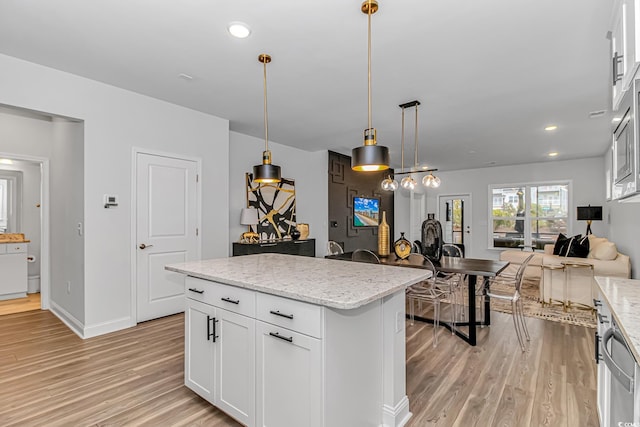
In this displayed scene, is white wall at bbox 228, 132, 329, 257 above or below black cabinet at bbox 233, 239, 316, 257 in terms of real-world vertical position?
above

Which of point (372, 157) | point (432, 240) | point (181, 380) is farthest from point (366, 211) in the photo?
point (181, 380)

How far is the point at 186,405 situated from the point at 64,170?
10.3 ft

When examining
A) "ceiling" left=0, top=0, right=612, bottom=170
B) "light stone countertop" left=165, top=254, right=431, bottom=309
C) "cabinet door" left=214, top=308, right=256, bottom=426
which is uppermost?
"ceiling" left=0, top=0, right=612, bottom=170

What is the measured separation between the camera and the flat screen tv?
7.05 meters

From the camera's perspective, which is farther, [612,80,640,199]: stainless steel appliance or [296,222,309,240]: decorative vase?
[296,222,309,240]: decorative vase

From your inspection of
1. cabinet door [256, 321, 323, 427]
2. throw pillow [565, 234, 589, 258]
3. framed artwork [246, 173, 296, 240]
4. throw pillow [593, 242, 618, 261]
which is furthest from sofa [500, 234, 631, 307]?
cabinet door [256, 321, 323, 427]

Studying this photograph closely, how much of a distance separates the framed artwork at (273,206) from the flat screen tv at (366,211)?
1.63 m

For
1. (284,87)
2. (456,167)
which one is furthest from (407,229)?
(284,87)

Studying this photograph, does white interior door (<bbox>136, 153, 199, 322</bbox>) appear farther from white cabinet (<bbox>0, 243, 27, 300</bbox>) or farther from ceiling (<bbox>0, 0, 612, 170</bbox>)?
white cabinet (<bbox>0, 243, 27, 300</bbox>)

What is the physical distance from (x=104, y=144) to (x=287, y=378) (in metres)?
3.11

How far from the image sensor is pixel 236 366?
1850 millimetres

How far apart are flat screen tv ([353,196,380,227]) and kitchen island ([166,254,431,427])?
4.86m

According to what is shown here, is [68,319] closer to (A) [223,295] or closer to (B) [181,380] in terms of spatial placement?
(B) [181,380]

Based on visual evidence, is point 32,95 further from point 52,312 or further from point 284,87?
point 52,312
